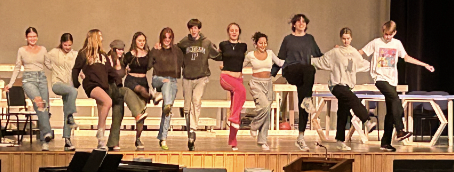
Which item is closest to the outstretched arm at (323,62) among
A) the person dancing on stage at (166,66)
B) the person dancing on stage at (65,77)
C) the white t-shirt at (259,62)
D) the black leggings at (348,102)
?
the black leggings at (348,102)

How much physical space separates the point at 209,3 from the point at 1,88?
4.48m

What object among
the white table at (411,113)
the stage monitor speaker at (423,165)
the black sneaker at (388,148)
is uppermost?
the white table at (411,113)

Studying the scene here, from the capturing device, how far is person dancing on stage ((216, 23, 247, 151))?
9242mm

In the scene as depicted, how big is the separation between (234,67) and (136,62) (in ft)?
3.74

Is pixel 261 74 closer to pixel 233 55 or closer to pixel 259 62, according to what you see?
pixel 259 62

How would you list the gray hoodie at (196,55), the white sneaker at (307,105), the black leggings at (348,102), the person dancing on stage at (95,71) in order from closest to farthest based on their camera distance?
the person dancing on stage at (95,71) → the gray hoodie at (196,55) → the white sneaker at (307,105) → the black leggings at (348,102)

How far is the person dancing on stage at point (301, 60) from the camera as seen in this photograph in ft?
31.1

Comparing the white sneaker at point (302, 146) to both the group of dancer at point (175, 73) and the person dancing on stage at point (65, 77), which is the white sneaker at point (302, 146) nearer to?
the group of dancer at point (175, 73)

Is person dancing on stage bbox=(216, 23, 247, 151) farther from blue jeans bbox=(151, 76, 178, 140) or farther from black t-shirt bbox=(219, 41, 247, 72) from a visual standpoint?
blue jeans bbox=(151, 76, 178, 140)

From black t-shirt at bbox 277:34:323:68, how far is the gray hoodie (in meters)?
0.86

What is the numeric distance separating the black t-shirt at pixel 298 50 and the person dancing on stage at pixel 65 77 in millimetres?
2507

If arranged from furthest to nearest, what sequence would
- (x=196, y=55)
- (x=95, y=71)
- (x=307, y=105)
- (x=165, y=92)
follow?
(x=307, y=105) < (x=165, y=92) < (x=196, y=55) < (x=95, y=71)

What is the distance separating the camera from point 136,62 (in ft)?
30.4

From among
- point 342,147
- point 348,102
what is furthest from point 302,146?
point 348,102
